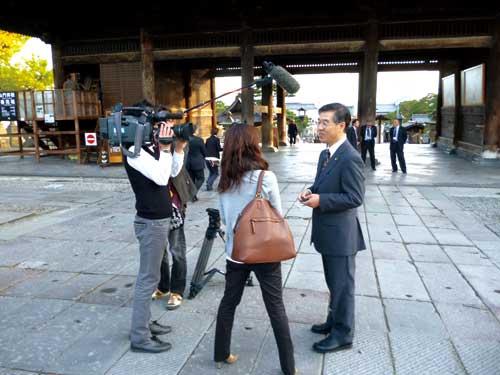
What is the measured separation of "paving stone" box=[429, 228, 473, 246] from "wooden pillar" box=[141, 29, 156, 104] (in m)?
10.2

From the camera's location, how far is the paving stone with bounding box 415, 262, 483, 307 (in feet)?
12.2

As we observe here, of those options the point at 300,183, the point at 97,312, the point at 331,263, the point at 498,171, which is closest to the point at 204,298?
the point at 97,312

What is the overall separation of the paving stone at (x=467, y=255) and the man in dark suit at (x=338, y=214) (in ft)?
7.84

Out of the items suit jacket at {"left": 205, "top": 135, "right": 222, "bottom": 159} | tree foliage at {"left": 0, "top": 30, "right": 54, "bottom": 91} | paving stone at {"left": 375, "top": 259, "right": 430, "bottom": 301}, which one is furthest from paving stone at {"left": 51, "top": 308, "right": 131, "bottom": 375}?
tree foliage at {"left": 0, "top": 30, "right": 54, "bottom": 91}

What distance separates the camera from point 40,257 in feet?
16.2

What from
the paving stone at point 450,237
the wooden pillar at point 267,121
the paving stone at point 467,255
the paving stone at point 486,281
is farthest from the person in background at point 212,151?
the wooden pillar at point 267,121

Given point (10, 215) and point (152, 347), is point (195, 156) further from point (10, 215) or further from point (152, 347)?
point (152, 347)

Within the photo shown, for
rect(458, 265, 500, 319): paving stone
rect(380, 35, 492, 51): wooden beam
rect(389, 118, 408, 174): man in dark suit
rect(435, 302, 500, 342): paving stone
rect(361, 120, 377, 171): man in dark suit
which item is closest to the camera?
rect(435, 302, 500, 342): paving stone

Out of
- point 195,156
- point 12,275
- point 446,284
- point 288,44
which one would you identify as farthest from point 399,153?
point 12,275

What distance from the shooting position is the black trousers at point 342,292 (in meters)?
2.80

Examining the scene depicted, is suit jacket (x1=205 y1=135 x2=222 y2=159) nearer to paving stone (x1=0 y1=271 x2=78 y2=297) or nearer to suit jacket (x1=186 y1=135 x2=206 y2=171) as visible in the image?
suit jacket (x1=186 y1=135 x2=206 y2=171)

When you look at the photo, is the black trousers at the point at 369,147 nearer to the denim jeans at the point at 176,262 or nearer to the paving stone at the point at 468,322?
the paving stone at the point at 468,322

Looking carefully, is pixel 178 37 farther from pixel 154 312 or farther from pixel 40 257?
pixel 154 312

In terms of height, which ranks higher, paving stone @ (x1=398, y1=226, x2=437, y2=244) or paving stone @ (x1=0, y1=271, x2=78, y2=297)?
paving stone @ (x1=398, y1=226, x2=437, y2=244)
